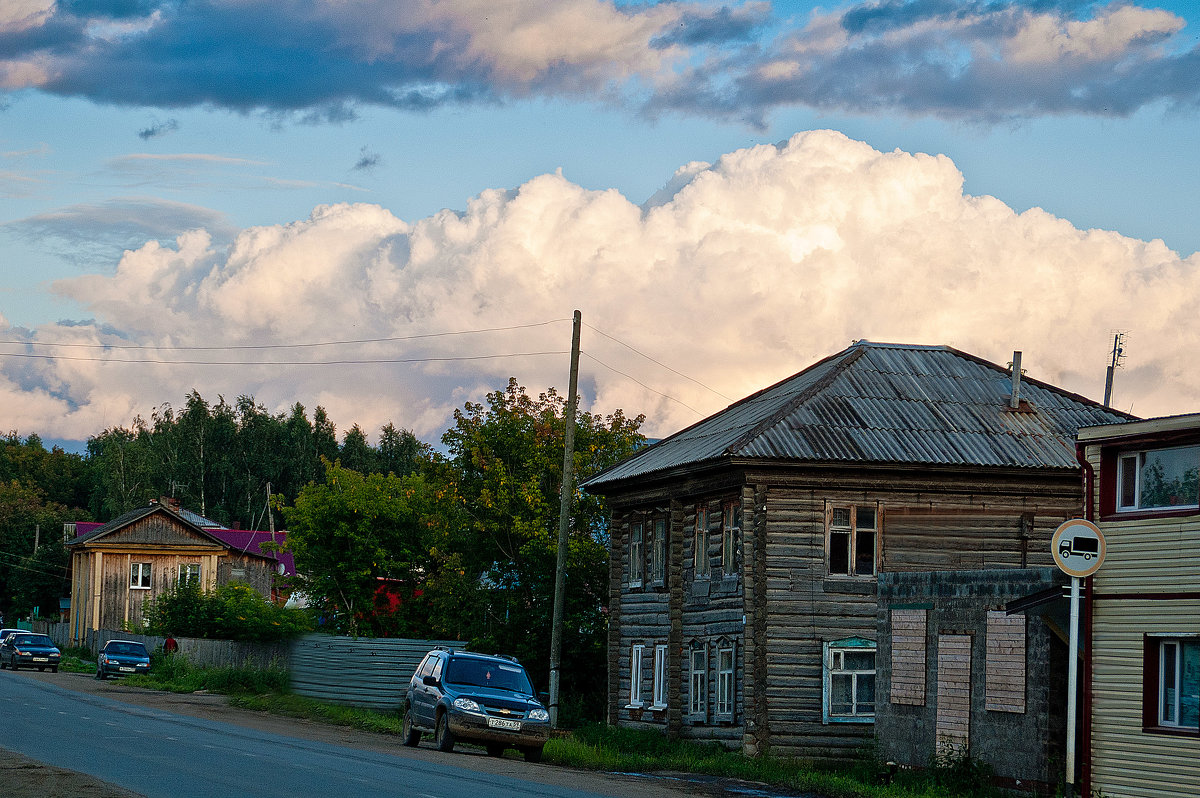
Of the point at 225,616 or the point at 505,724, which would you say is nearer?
the point at 505,724

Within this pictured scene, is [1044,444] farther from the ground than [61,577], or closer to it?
farther from the ground

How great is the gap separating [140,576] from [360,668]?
4091cm

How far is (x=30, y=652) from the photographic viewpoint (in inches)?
2391

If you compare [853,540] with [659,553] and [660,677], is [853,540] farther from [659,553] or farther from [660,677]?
[660,677]

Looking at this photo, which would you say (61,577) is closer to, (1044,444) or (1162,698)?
(1044,444)

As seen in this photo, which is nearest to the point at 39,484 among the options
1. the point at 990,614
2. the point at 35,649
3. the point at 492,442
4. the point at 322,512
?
the point at 35,649

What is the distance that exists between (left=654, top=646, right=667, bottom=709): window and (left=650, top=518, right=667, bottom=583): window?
1.77 metres

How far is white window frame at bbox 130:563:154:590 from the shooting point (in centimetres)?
7531

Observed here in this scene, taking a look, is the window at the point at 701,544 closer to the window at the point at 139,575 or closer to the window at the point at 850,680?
the window at the point at 850,680

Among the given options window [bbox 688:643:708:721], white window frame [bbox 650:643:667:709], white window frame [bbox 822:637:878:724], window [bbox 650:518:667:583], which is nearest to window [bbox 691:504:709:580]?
window [bbox 650:518:667:583]

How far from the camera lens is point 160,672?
5334 cm

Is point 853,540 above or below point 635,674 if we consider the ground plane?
above

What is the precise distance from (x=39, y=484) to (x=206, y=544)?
69946mm

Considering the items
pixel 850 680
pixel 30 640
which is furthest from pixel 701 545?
pixel 30 640
